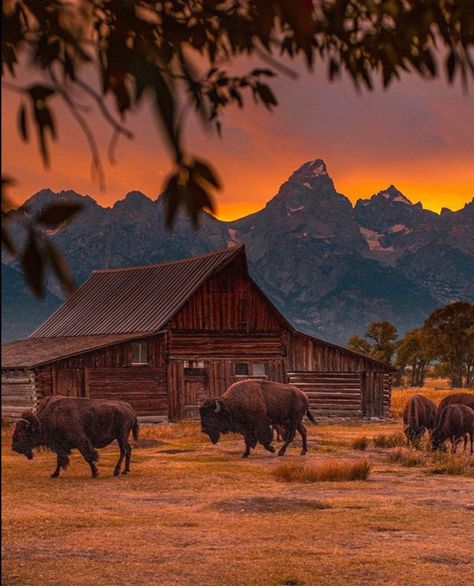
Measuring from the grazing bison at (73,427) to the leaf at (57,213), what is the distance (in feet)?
51.9

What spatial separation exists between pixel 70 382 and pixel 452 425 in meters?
17.7

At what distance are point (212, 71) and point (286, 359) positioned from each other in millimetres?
37530

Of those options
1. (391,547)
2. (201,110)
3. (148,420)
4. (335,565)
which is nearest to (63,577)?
(335,565)

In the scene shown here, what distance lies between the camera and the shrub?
21250mm

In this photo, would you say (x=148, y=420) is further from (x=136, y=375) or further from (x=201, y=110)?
(x=201, y=110)

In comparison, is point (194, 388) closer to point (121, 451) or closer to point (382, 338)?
point (121, 451)

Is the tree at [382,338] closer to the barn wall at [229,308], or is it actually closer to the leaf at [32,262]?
the barn wall at [229,308]

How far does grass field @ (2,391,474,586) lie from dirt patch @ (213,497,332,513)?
0.03 meters

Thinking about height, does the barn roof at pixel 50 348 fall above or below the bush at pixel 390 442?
above

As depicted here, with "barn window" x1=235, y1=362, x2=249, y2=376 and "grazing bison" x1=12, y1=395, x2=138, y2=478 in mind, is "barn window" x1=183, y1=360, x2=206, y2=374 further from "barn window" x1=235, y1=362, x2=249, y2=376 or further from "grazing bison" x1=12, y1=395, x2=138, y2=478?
"grazing bison" x1=12, y1=395, x2=138, y2=478

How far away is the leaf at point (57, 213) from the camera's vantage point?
301cm

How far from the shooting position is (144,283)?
45781mm

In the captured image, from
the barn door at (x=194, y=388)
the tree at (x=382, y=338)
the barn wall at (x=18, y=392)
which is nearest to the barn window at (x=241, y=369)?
the barn door at (x=194, y=388)

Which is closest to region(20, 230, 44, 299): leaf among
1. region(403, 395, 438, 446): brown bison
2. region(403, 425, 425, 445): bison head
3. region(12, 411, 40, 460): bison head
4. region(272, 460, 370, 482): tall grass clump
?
region(272, 460, 370, 482): tall grass clump
